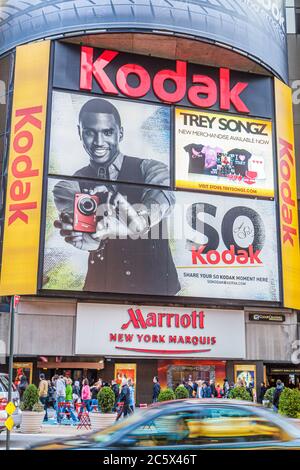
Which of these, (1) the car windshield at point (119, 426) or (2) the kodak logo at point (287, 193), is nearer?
(1) the car windshield at point (119, 426)

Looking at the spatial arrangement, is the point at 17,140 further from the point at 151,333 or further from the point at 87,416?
the point at 87,416

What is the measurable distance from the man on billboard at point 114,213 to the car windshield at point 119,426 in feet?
69.1

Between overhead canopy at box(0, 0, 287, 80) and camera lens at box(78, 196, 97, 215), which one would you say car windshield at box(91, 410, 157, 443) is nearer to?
camera lens at box(78, 196, 97, 215)

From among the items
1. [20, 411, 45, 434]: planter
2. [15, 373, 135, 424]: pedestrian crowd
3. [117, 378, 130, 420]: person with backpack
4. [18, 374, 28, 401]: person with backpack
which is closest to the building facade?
[18, 374, 28, 401]: person with backpack

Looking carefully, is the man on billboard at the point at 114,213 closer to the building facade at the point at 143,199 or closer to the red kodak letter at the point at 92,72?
the building facade at the point at 143,199

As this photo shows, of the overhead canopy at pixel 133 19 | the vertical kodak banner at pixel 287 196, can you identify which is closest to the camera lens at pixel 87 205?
the overhead canopy at pixel 133 19

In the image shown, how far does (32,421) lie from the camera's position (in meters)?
16.3

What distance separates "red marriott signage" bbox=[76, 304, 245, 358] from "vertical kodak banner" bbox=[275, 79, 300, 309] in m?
3.48

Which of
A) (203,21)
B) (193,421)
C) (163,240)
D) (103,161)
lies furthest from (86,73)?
(193,421)

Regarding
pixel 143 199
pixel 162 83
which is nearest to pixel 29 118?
pixel 143 199

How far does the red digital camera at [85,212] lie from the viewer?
27.0m

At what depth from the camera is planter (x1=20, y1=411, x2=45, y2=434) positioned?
51.1 ft

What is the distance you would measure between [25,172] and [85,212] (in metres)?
3.51
